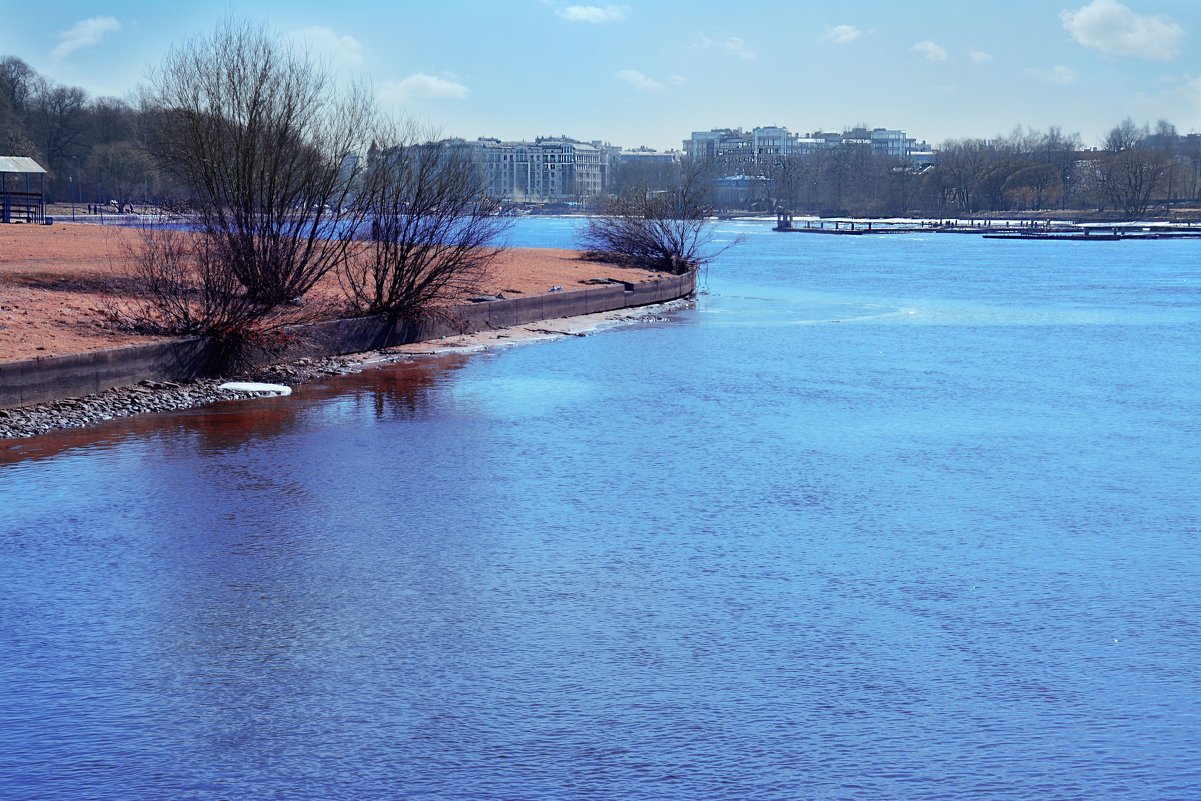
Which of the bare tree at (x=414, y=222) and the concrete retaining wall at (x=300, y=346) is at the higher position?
the bare tree at (x=414, y=222)

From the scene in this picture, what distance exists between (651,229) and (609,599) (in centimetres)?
3654

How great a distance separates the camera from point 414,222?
25703mm

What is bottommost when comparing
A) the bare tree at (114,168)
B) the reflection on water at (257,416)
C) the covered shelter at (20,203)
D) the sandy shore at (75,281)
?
the reflection on water at (257,416)

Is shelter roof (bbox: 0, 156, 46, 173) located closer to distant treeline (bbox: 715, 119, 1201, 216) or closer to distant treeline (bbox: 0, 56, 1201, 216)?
distant treeline (bbox: 0, 56, 1201, 216)

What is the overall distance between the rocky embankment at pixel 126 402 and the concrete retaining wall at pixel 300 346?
16 cm

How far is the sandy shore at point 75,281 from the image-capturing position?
19.0 m

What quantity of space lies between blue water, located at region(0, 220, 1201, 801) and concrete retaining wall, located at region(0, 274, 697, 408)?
1.15m

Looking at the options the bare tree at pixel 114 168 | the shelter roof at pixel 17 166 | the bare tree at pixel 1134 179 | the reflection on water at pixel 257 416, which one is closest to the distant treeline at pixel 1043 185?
the bare tree at pixel 1134 179

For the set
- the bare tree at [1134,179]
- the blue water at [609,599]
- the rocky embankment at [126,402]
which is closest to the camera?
the blue water at [609,599]

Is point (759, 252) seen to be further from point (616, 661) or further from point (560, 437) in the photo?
point (616, 661)

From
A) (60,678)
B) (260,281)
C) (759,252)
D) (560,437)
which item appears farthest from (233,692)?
(759,252)

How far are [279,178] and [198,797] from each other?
1950 centimetres

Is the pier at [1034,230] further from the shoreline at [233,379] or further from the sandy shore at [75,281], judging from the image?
the shoreline at [233,379]

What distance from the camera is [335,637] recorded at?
8164mm
